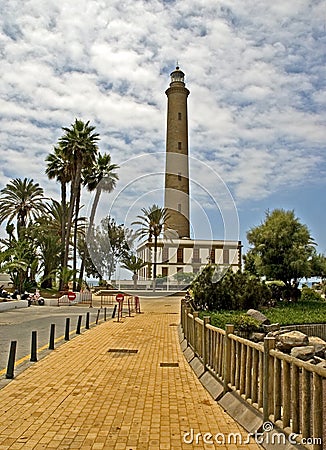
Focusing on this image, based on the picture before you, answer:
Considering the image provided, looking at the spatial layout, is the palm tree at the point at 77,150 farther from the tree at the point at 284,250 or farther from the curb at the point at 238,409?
the curb at the point at 238,409

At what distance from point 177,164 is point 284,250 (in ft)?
95.0

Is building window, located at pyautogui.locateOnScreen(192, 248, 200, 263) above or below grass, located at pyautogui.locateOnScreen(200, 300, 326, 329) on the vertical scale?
above

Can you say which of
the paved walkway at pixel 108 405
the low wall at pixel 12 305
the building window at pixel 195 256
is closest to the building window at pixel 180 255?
the building window at pixel 195 256

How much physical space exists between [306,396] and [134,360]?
7.19 meters

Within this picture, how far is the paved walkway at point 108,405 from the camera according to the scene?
5.84 m

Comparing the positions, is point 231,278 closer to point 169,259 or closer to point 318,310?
point 318,310

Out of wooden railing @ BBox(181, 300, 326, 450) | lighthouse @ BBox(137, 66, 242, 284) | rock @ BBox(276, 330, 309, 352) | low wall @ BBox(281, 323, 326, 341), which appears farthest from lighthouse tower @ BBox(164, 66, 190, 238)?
wooden railing @ BBox(181, 300, 326, 450)

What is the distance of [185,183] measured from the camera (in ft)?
207

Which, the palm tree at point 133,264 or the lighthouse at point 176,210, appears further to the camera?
the palm tree at point 133,264

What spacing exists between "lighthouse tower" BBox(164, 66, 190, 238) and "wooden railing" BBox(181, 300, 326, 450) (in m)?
54.7

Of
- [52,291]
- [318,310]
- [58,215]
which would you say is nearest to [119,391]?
[318,310]

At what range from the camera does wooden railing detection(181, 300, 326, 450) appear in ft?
15.3

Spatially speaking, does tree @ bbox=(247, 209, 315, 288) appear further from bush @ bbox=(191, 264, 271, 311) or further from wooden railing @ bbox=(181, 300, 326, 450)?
wooden railing @ bbox=(181, 300, 326, 450)

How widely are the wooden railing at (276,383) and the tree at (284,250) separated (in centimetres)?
2875
